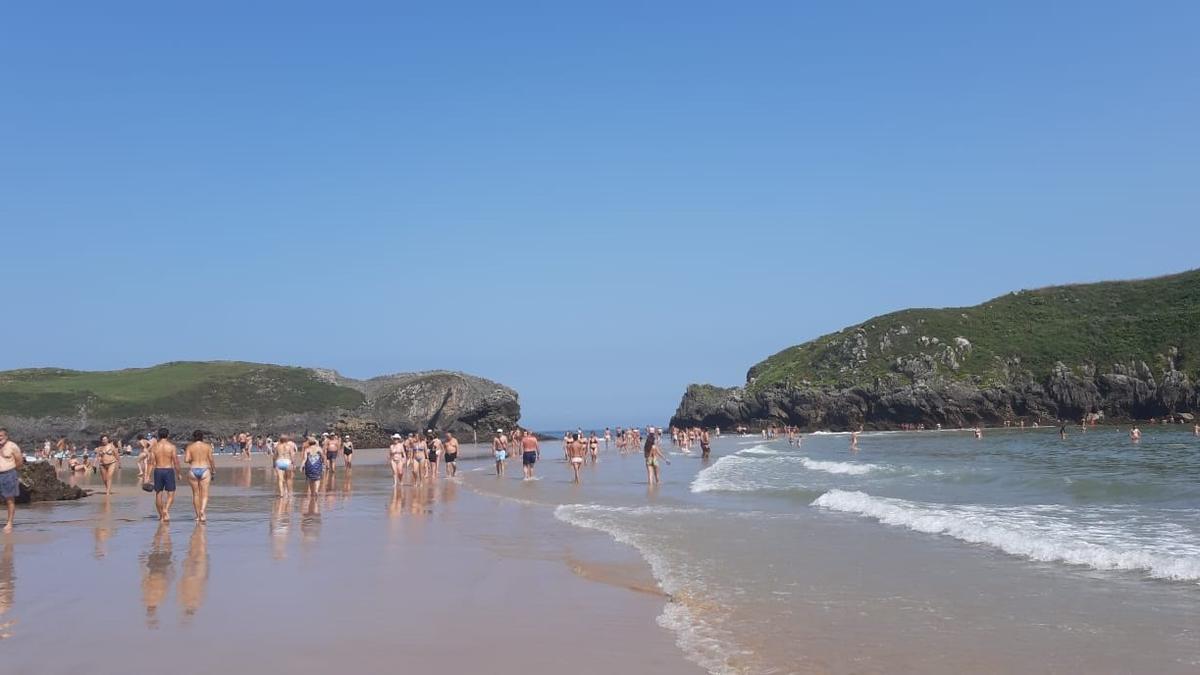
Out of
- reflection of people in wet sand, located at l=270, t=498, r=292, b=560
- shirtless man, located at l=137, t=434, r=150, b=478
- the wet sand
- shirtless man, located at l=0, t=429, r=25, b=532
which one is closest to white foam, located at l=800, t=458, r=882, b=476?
the wet sand

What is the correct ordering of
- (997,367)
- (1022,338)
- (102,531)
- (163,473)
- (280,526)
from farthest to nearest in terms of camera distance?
(1022,338), (997,367), (163,473), (280,526), (102,531)

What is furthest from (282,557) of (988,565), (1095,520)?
(1095,520)

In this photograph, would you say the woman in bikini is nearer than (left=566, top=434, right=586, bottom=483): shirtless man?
Yes

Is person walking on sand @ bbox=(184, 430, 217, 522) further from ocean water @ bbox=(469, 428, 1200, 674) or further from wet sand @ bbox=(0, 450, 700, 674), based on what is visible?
ocean water @ bbox=(469, 428, 1200, 674)

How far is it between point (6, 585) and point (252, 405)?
3043 inches

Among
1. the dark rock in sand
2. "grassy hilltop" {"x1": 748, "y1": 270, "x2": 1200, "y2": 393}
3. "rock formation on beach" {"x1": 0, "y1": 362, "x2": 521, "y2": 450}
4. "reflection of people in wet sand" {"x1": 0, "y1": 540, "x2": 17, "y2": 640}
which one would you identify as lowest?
"reflection of people in wet sand" {"x1": 0, "y1": 540, "x2": 17, "y2": 640}

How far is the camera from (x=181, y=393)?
8100 cm

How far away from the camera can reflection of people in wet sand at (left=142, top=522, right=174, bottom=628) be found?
7.17 meters

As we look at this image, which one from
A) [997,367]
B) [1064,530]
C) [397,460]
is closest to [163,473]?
[397,460]

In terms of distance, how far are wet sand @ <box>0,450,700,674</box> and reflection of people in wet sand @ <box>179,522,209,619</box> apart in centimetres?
2

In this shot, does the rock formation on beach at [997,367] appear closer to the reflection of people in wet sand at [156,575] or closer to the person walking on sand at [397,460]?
the person walking on sand at [397,460]

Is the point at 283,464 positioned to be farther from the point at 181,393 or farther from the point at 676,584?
the point at 181,393

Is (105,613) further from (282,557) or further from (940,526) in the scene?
(940,526)

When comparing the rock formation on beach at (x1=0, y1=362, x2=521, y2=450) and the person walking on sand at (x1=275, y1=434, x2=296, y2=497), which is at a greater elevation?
the rock formation on beach at (x1=0, y1=362, x2=521, y2=450)
